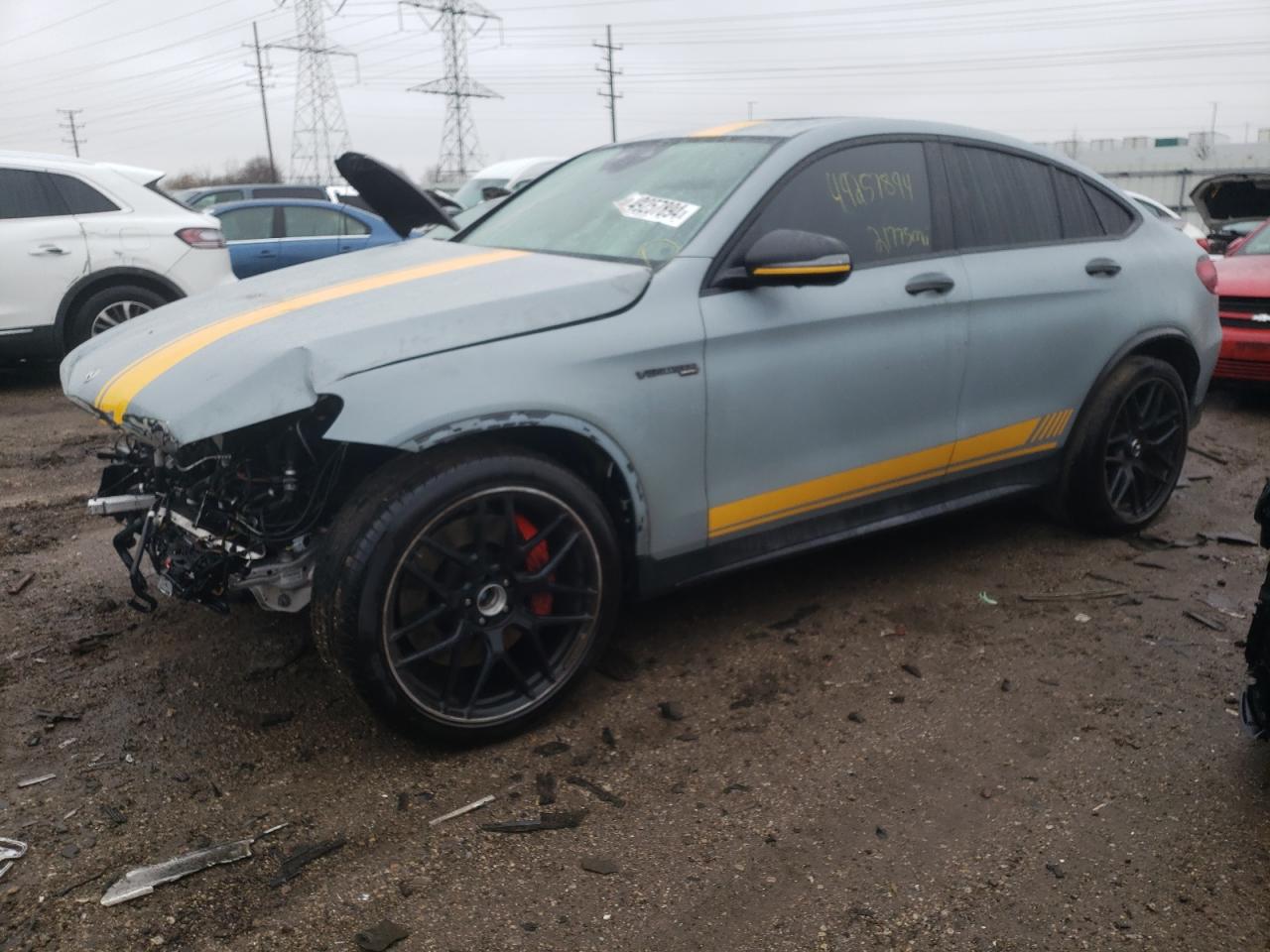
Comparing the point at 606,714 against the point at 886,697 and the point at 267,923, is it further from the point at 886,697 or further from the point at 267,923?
the point at 267,923

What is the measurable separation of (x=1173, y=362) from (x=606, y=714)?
10.2 ft

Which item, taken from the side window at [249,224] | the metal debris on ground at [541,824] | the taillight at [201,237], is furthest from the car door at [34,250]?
the metal debris on ground at [541,824]

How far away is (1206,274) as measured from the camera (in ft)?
15.4

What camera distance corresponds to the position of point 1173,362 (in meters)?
4.71

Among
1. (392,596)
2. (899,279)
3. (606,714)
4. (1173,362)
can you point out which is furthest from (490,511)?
(1173,362)

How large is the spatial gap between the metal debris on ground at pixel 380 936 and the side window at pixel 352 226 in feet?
32.9

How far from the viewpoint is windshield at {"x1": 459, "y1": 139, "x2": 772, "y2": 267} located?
11.1 ft

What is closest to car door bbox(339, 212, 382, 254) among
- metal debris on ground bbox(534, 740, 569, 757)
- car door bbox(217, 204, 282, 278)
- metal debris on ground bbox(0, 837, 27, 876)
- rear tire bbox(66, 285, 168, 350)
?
car door bbox(217, 204, 282, 278)

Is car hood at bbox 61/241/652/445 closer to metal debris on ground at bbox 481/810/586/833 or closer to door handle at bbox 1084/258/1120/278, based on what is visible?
metal debris on ground at bbox 481/810/586/833

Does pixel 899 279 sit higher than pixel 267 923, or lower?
higher

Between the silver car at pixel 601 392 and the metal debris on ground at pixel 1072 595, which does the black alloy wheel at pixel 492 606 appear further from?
the metal debris on ground at pixel 1072 595

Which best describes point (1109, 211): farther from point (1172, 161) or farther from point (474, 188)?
point (1172, 161)

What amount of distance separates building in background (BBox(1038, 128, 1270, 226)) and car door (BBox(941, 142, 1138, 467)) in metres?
27.0

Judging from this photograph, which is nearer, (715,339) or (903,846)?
(903,846)
